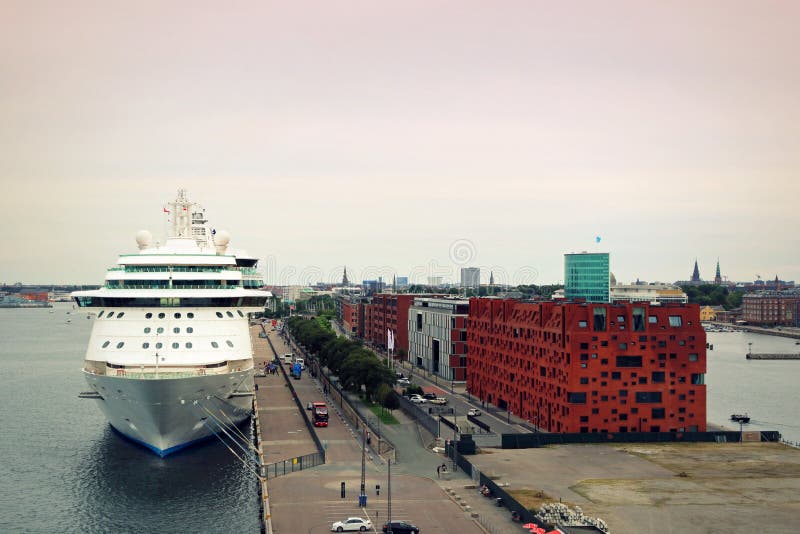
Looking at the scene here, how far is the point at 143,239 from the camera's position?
72500mm

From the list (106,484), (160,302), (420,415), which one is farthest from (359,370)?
(106,484)

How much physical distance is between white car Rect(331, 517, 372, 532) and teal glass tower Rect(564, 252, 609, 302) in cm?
9554

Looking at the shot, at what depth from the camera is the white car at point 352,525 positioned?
1670 inches

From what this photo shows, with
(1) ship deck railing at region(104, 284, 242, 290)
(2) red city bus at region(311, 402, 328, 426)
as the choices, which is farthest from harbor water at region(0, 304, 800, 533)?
(1) ship deck railing at region(104, 284, 242, 290)

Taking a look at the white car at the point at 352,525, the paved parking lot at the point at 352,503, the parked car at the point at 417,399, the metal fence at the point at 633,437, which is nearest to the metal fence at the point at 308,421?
the paved parking lot at the point at 352,503

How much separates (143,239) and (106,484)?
2425 cm

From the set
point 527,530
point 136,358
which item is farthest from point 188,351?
point 527,530

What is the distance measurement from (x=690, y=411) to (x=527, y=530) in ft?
106

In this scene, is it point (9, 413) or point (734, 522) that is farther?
point (9, 413)

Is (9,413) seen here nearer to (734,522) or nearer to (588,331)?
(588,331)

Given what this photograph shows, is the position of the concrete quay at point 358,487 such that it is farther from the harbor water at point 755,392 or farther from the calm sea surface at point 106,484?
the harbor water at point 755,392

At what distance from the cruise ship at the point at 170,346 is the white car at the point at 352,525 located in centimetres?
1845

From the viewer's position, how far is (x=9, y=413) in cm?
8562

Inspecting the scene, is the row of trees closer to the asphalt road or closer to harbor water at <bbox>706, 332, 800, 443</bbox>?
the asphalt road
